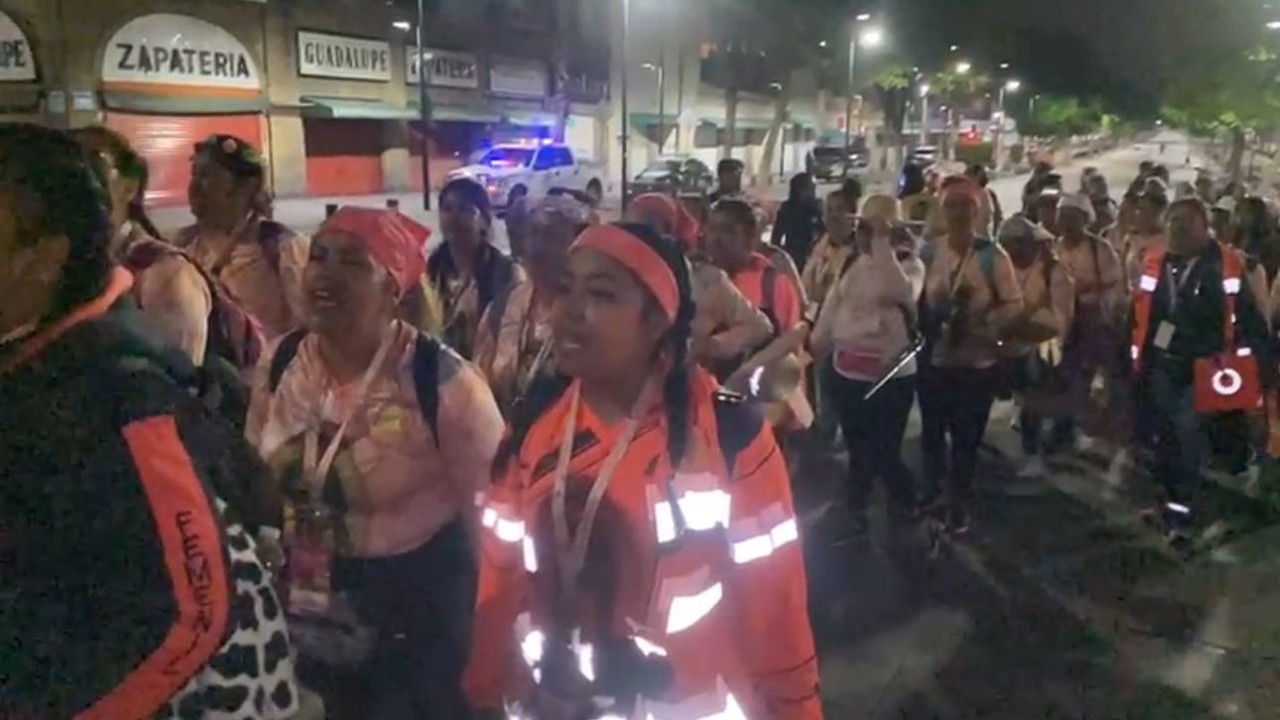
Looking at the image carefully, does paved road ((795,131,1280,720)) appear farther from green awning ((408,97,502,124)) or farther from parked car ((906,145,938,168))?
green awning ((408,97,502,124))

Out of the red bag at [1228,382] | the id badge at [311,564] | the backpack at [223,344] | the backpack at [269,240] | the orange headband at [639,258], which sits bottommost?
the red bag at [1228,382]

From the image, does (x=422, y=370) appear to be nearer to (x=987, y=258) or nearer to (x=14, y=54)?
(x=987, y=258)

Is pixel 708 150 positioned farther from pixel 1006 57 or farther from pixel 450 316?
pixel 450 316

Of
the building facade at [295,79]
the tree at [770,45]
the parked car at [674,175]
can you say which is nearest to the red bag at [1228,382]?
the building facade at [295,79]

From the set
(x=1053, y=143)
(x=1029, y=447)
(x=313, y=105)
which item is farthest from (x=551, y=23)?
(x=1029, y=447)

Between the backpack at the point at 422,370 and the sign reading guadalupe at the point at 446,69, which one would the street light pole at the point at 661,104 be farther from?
the backpack at the point at 422,370

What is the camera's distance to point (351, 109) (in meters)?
36.9

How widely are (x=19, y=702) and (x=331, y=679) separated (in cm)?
124

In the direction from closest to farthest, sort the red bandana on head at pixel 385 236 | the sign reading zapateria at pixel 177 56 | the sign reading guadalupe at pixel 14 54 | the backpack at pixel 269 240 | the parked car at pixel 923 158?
1. the red bandana on head at pixel 385 236
2. the backpack at pixel 269 240
3. the parked car at pixel 923 158
4. the sign reading guadalupe at pixel 14 54
5. the sign reading zapateria at pixel 177 56

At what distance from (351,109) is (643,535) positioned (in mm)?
36388

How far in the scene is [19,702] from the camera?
1770mm

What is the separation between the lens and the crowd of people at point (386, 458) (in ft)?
5.80

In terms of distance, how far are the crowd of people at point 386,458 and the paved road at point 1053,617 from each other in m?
1.08

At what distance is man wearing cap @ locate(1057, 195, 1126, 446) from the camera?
810 centimetres
